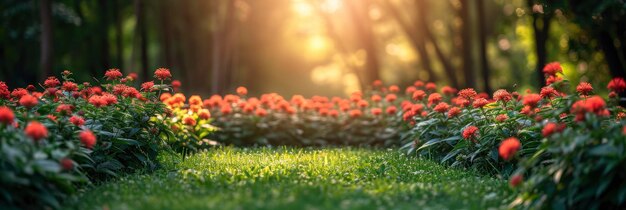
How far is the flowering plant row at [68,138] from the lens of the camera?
6418 mm

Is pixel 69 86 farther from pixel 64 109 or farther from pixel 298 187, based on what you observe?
pixel 298 187

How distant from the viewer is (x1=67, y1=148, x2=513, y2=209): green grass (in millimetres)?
6590

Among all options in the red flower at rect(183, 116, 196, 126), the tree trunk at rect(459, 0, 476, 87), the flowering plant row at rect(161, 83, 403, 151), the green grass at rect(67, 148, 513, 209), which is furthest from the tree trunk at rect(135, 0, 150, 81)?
the green grass at rect(67, 148, 513, 209)

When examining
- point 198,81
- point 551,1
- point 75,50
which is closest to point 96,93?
point 551,1

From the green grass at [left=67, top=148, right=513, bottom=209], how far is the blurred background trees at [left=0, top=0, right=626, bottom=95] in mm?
2148

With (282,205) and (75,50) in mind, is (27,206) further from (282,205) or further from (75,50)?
(75,50)

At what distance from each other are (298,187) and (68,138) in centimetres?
244

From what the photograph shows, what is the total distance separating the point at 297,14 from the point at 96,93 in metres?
31.8

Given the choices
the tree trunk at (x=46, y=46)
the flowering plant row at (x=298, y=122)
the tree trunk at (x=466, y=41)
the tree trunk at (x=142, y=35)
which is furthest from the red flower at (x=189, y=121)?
the tree trunk at (x=466, y=41)

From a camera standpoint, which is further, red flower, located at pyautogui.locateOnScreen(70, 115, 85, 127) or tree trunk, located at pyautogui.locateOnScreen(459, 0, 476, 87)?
tree trunk, located at pyautogui.locateOnScreen(459, 0, 476, 87)

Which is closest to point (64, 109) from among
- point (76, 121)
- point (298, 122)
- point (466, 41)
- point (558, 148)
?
point (76, 121)

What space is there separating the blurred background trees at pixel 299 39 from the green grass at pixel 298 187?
215cm

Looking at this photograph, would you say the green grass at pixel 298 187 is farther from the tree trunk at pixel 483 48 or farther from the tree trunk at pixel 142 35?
the tree trunk at pixel 142 35

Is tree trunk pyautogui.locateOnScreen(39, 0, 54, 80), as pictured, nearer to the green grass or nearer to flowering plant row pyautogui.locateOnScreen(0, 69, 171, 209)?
flowering plant row pyautogui.locateOnScreen(0, 69, 171, 209)
